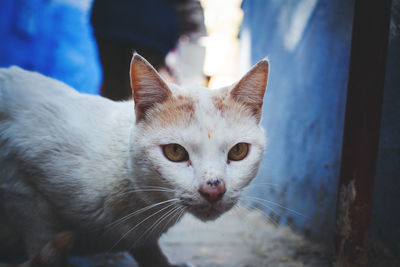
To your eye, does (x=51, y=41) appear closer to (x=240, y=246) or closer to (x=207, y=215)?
(x=207, y=215)

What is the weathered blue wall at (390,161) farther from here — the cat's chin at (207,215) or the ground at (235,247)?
the cat's chin at (207,215)

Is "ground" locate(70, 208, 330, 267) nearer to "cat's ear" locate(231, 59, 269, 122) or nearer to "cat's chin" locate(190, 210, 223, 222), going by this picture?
"cat's chin" locate(190, 210, 223, 222)

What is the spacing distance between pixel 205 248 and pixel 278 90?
1.61 metres

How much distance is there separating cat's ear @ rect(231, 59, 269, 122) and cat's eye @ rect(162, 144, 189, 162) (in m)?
0.38

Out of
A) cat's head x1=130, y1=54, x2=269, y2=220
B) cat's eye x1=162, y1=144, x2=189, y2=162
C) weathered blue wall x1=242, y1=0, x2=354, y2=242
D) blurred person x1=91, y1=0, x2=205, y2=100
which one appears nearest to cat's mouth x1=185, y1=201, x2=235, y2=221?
cat's head x1=130, y1=54, x2=269, y2=220

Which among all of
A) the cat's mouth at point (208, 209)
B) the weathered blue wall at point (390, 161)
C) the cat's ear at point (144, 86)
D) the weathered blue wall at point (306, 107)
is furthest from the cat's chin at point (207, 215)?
the weathered blue wall at point (306, 107)

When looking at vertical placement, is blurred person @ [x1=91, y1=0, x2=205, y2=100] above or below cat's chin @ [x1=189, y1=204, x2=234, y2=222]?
above

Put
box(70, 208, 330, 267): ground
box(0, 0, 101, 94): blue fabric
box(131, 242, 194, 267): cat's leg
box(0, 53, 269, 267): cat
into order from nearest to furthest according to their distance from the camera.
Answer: box(0, 53, 269, 267): cat → box(131, 242, 194, 267): cat's leg → box(70, 208, 330, 267): ground → box(0, 0, 101, 94): blue fabric

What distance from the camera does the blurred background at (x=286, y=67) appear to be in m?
1.40

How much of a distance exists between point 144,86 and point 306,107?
56.2 inches

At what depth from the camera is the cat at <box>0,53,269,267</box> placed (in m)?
1.12

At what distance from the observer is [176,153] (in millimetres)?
1129

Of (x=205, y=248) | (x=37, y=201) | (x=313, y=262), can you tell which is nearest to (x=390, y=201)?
(x=313, y=262)

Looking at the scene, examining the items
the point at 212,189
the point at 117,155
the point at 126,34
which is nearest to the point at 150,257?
the point at 117,155
